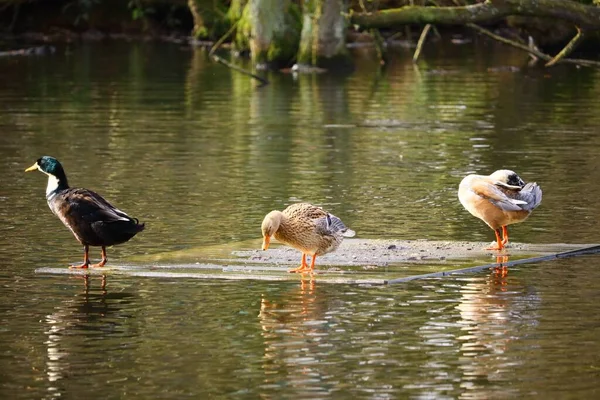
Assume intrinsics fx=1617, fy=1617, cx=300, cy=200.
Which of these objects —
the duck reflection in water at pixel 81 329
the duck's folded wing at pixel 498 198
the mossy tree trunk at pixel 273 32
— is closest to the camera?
the duck reflection in water at pixel 81 329

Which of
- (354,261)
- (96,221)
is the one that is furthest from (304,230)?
(96,221)

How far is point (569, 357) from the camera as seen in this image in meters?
10.6

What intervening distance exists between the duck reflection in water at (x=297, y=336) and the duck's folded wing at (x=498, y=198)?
2.05 meters

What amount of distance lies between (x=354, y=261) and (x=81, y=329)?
3.26 metres

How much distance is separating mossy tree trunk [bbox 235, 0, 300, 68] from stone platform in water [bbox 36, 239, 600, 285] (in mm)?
32544

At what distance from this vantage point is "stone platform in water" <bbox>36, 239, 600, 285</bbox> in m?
13.4

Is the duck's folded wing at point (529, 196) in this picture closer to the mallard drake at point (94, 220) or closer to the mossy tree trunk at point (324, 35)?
the mallard drake at point (94, 220)

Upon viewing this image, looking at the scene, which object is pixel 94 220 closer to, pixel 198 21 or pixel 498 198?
pixel 498 198

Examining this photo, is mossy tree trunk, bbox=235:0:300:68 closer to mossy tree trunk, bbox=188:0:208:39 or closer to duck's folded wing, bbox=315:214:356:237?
mossy tree trunk, bbox=188:0:208:39

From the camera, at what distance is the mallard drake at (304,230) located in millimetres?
13297

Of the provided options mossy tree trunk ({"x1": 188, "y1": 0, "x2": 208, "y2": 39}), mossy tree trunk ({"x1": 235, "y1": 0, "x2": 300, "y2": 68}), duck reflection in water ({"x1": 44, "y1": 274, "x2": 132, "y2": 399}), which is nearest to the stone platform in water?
duck reflection in water ({"x1": 44, "y1": 274, "x2": 132, "y2": 399})

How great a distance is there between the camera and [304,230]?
43.7 feet

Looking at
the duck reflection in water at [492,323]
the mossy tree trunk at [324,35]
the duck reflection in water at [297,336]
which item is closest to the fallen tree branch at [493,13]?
the duck reflection in water at [492,323]

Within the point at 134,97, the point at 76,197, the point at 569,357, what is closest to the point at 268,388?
the point at 569,357
